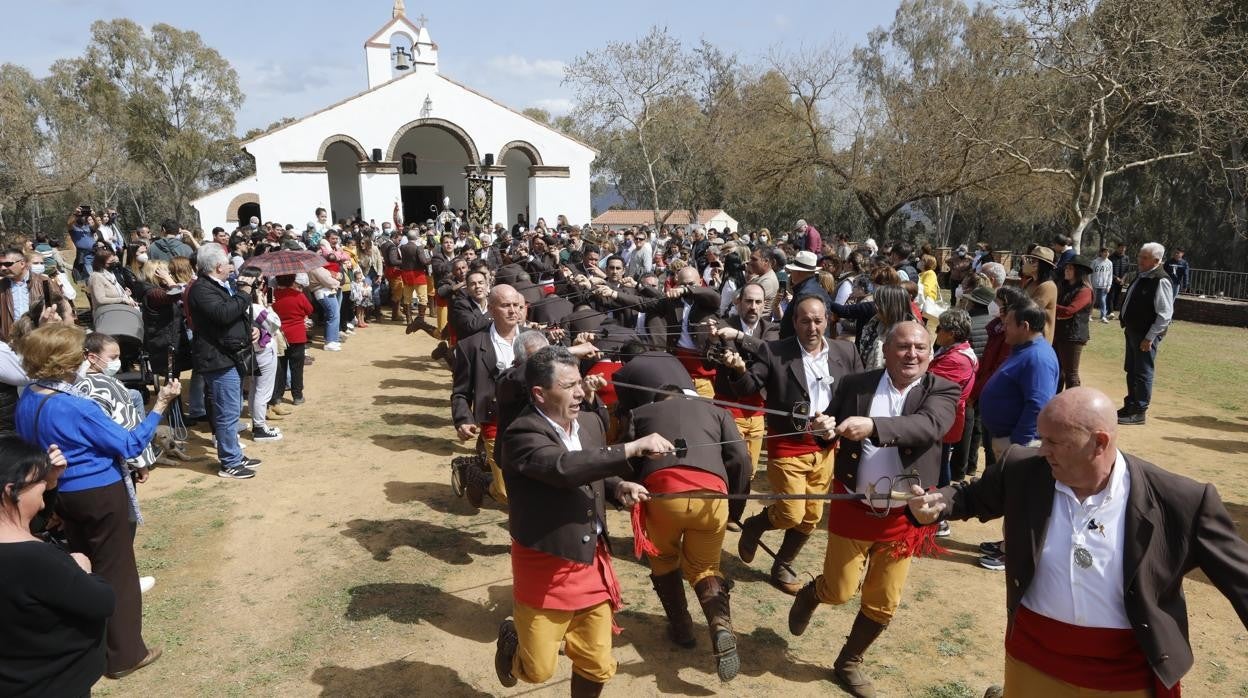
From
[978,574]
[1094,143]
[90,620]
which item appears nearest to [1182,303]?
[1094,143]

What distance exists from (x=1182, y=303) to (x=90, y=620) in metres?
22.4

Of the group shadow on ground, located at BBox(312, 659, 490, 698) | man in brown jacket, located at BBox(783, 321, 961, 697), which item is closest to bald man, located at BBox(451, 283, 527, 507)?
shadow on ground, located at BBox(312, 659, 490, 698)

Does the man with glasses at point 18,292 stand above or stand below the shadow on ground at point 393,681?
above

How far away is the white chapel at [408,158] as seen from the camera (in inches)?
1032

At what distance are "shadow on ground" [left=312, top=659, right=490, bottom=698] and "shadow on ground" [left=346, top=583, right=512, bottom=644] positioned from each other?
1.32 feet

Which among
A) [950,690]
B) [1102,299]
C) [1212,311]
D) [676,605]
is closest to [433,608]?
[676,605]

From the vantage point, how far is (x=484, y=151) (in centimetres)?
2881

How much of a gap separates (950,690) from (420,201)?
3091 centimetres

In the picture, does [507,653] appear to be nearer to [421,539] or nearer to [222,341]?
[421,539]

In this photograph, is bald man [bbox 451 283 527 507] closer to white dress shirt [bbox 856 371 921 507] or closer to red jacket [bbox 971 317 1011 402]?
white dress shirt [bbox 856 371 921 507]

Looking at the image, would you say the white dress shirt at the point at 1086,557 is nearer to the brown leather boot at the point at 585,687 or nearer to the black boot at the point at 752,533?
the brown leather boot at the point at 585,687

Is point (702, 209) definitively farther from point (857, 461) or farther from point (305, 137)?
point (857, 461)

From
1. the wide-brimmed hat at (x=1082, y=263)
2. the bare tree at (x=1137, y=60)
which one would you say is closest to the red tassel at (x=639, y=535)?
the wide-brimmed hat at (x=1082, y=263)

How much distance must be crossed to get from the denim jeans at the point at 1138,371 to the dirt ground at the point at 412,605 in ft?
3.79
